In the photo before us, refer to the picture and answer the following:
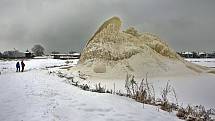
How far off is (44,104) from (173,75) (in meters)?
17.8

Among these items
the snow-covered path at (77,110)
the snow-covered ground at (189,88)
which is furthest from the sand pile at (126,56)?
the snow-covered path at (77,110)

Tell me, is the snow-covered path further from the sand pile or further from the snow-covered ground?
the sand pile

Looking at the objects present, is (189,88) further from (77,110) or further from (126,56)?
(77,110)

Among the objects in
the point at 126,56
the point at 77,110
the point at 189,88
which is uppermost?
the point at 126,56

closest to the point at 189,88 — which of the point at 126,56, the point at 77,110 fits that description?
the point at 126,56

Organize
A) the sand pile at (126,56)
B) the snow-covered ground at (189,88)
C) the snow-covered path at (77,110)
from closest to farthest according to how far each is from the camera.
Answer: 1. the snow-covered path at (77,110)
2. the snow-covered ground at (189,88)
3. the sand pile at (126,56)

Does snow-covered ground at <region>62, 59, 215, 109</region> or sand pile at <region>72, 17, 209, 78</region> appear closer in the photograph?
snow-covered ground at <region>62, 59, 215, 109</region>

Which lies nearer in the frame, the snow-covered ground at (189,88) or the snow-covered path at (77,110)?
the snow-covered path at (77,110)

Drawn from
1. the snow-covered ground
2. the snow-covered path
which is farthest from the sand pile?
the snow-covered path

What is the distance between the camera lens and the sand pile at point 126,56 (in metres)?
27.7

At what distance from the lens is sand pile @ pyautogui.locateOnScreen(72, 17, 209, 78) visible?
27672 millimetres

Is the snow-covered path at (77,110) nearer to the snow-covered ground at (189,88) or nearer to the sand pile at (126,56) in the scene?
the snow-covered ground at (189,88)

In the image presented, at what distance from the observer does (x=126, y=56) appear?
95.8 feet

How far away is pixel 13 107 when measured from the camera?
10391 mm
